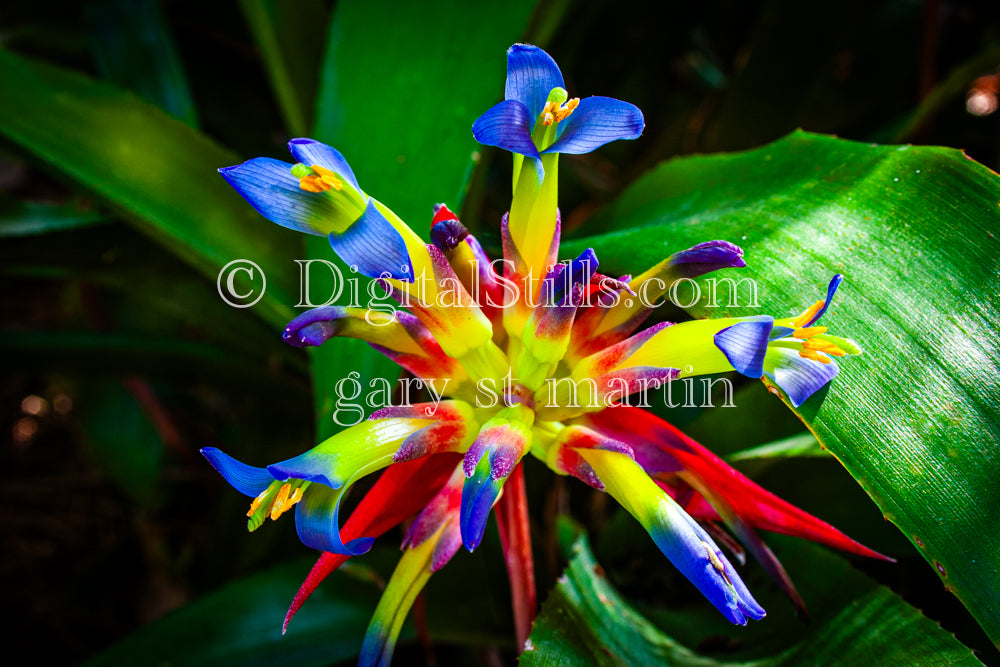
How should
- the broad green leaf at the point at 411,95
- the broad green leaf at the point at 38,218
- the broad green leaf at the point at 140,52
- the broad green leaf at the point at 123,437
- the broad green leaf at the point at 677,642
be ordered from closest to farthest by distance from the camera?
the broad green leaf at the point at 677,642 → the broad green leaf at the point at 411,95 → the broad green leaf at the point at 38,218 → the broad green leaf at the point at 140,52 → the broad green leaf at the point at 123,437

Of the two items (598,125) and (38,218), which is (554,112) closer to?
(598,125)

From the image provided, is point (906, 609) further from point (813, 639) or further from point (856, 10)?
point (856, 10)

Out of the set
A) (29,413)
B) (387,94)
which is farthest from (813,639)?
(29,413)

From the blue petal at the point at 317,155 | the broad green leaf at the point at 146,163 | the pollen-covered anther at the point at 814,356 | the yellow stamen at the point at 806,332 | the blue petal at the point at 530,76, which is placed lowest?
the pollen-covered anther at the point at 814,356

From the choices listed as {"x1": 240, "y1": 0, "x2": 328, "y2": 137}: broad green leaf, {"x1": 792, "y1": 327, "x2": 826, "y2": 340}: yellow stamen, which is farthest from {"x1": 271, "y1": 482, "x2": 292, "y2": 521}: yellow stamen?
{"x1": 240, "y1": 0, "x2": 328, "y2": 137}: broad green leaf

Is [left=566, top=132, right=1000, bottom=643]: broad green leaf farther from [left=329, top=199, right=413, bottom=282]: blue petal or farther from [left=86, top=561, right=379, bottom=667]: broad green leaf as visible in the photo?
[left=86, top=561, right=379, bottom=667]: broad green leaf

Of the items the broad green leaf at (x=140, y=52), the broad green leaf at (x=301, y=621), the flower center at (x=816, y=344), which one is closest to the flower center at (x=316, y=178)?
the flower center at (x=816, y=344)

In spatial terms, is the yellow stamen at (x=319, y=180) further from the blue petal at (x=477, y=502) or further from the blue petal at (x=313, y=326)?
the blue petal at (x=477, y=502)
